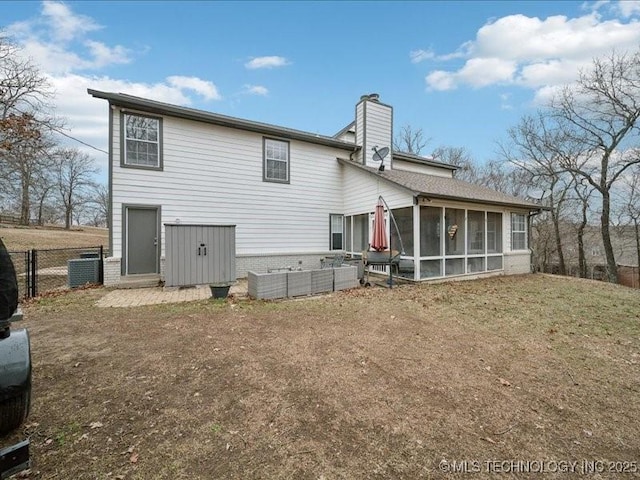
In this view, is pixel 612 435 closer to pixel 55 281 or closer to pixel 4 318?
A: pixel 4 318

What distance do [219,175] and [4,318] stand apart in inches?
353

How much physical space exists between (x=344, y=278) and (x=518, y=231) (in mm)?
8532

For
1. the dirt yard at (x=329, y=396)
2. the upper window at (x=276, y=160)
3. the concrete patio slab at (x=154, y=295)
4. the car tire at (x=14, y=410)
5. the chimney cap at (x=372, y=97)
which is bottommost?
the dirt yard at (x=329, y=396)

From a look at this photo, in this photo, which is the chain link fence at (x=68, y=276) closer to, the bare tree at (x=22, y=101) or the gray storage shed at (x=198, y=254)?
the gray storage shed at (x=198, y=254)

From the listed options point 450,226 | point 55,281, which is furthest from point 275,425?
point 55,281

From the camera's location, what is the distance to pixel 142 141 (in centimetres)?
904

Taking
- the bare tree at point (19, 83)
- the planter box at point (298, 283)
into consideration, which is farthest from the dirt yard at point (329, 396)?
the bare tree at point (19, 83)

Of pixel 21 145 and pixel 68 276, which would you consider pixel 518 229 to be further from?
pixel 21 145

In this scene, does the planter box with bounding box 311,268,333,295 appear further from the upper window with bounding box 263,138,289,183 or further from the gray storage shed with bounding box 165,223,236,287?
the upper window with bounding box 263,138,289,183

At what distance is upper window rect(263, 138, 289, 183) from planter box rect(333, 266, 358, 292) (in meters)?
4.63

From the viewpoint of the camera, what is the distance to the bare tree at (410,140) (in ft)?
94.2

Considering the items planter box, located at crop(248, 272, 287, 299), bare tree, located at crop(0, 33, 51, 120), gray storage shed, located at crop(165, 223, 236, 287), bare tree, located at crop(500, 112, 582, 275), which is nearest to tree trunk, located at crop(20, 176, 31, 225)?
bare tree, located at crop(0, 33, 51, 120)

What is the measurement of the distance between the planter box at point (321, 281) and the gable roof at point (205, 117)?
19.2 ft

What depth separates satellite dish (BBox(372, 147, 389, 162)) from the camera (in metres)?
12.1
